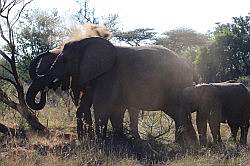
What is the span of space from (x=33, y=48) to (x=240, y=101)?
14.5 m

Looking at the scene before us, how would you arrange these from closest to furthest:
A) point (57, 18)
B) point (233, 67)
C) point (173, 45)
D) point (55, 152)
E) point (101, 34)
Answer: point (55, 152) → point (101, 34) → point (57, 18) → point (233, 67) → point (173, 45)

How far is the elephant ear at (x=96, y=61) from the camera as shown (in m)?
11.0

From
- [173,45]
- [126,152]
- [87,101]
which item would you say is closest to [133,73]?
[87,101]

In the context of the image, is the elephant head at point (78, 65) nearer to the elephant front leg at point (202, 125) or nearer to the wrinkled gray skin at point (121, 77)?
the wrinkled gray skin at point (121, 77)

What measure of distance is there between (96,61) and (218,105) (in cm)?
254

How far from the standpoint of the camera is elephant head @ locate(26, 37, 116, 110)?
1100 centimetres

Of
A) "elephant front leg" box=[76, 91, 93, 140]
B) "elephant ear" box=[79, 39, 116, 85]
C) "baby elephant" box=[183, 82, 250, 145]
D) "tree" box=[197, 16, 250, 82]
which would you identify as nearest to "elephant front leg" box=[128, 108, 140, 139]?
"elephant front leg" box=[76, 91, 93, 140]

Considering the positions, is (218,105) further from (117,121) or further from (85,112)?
(85,112)

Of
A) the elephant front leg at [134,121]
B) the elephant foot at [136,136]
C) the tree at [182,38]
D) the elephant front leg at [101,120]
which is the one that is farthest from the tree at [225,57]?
the elephant front leg at [101,120]

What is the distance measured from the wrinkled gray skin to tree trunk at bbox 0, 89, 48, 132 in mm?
1339

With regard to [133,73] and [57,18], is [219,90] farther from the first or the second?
[57,18]

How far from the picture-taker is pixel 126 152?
9508mm

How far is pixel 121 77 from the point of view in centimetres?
1113

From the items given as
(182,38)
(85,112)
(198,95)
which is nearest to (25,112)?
(85,112)
